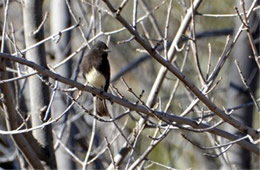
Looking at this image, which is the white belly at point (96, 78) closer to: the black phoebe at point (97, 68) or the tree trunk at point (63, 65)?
the black phoebe at point (97, 68)

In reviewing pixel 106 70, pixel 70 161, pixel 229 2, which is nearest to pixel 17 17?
pixel 229 2

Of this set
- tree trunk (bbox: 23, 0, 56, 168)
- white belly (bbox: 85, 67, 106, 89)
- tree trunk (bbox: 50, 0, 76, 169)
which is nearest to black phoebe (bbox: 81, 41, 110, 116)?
white belly (bbox: 85, 67, 106, 89)

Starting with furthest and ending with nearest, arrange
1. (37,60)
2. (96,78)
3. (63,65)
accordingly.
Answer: (63,65) < (96,78) < (37,60)

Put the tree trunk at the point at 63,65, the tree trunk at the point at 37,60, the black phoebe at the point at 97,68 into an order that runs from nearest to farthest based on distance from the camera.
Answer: the tree trunk at the point at 37,60, the black phoebe at the point at 97,68, the tree trunk at the point at 63,65

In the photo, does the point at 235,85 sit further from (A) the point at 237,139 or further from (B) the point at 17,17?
(B) the point at 17,17

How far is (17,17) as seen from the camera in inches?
336

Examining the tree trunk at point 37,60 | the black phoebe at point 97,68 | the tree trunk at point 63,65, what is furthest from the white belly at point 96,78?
the tree trunk at point 63,65

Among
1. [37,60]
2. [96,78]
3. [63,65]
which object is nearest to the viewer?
[37,60]

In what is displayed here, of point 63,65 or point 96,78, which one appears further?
point 63,65

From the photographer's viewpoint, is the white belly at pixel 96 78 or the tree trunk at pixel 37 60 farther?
the white belly at pixel 96 78

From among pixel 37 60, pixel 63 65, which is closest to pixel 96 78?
pixel 37 60

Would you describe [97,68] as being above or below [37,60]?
below

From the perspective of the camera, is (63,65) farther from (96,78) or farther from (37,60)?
(37,60)

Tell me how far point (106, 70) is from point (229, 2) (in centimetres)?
486
